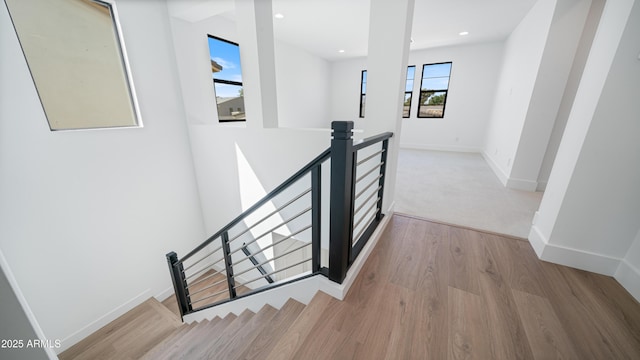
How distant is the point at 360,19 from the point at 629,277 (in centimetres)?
427

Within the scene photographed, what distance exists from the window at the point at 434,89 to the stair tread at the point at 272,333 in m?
6.13

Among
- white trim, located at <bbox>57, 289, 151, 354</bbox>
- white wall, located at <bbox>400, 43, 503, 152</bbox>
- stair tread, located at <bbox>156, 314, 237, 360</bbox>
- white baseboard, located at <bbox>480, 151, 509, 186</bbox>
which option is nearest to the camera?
stair tread, located at <bbox>156, 314, 237, 360</bbox>

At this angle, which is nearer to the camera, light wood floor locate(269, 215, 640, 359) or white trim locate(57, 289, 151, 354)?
light wood floor locate(269, 215, 640, 359)

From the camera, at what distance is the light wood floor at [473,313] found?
41.6 inches

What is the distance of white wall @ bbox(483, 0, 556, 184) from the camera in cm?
297

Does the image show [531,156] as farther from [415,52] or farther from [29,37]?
[29,37]

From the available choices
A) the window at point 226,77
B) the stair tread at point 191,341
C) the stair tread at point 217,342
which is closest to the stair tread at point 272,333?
the stair tread at point 217,342

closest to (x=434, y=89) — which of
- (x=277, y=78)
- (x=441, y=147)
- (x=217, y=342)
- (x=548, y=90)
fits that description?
(x=441, y=147)

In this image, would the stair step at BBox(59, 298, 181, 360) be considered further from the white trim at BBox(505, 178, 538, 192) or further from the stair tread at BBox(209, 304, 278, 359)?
the white trim at BBox(505, 178, 538, 192)

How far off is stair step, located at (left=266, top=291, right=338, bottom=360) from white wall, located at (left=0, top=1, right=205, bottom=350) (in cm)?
218

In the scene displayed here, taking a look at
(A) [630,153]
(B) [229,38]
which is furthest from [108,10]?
(A) [630,153]

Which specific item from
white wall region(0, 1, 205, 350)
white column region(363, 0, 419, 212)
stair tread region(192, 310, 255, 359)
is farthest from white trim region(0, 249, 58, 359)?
white wall region(0, 1, 205, 350)

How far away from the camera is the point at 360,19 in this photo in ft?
12.4

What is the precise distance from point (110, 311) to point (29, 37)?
295cm
